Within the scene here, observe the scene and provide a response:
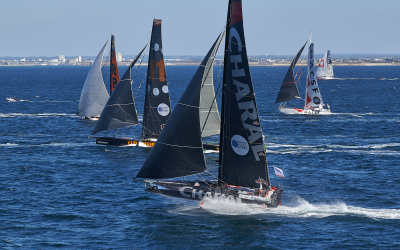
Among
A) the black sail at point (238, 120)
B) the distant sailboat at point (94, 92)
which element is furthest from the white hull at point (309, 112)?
the black sail at point (238, 120)

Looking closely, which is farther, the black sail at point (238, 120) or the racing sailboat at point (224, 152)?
the racing sailboat at point (224, 152)

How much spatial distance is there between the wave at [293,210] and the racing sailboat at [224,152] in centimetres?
50

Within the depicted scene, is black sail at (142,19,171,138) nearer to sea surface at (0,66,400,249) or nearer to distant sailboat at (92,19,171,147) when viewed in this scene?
distant sailboat at (92,19,171,147)

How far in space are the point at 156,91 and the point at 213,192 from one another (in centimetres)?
2333

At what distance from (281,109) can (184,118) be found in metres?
58.4

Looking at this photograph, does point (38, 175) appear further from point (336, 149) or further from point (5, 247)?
point (336, 149)

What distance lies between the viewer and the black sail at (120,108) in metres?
55.5

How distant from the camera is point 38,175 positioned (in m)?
45.4

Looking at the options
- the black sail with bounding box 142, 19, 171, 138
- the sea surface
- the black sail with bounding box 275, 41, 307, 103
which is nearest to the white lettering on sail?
the sea surface

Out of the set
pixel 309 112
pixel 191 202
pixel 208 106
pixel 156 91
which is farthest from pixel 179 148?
pixel 309 112

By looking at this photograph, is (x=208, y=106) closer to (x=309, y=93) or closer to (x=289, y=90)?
(x=289, y=90)

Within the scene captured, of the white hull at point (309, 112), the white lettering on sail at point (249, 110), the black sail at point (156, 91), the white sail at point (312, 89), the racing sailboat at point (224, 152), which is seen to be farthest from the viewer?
the white sail at point (312, 89)

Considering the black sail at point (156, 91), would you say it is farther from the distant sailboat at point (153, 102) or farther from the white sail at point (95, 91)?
the white sail at point (95, 91)

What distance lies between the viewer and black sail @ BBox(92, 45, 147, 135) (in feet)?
182
